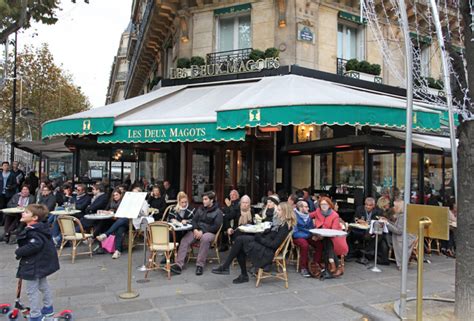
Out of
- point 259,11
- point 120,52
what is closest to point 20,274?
point 259,11

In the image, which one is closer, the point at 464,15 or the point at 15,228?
the point at 464,15

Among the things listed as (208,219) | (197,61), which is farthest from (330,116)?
(197,61)

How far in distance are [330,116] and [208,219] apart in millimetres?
2851

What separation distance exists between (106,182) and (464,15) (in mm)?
10575

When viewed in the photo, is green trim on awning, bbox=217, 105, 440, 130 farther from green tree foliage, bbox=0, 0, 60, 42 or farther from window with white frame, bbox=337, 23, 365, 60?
green tree foliage, bbox=0, 0, 60, 42

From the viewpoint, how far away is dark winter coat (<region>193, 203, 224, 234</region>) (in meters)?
6.87

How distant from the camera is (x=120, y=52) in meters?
43.7

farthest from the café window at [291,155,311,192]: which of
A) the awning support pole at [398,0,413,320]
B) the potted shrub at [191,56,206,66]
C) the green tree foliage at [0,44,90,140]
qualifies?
the green tree foliage at [0,44,90,140]

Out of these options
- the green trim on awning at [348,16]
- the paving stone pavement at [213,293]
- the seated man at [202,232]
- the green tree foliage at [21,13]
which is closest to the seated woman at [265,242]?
the paving stone pavement at [213,293]

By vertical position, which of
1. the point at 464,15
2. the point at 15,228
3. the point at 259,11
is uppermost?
the point at 259,11

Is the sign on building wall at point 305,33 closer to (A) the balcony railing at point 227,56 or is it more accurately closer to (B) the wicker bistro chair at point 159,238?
(A) the balcony railing at point 227,56

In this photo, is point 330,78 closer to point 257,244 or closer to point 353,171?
point 353,171

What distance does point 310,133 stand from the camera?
11.0 metres

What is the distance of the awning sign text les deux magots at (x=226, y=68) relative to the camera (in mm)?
10281
